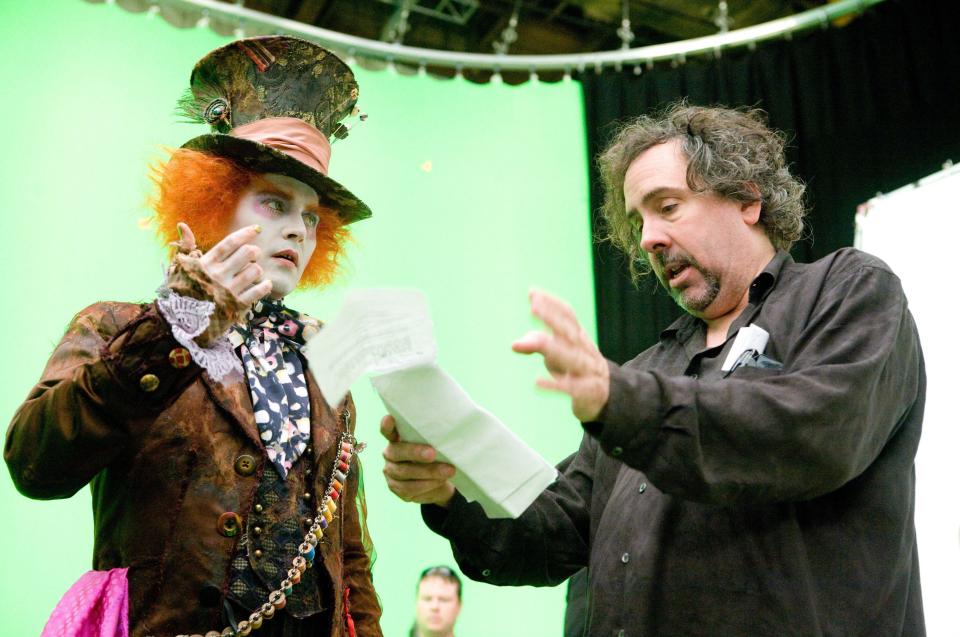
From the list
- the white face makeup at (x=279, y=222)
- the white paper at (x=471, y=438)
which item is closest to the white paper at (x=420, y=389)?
the white paper at (x=471, y=438)

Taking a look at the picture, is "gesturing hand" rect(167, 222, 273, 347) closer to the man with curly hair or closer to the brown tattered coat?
the brown tattered coat

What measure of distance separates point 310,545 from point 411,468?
0.34m

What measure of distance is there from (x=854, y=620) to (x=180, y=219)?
1.67 m

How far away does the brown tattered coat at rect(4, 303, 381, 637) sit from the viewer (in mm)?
1436

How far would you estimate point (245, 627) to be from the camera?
5.23 feet

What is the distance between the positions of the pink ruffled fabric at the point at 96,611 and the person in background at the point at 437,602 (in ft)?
7.17

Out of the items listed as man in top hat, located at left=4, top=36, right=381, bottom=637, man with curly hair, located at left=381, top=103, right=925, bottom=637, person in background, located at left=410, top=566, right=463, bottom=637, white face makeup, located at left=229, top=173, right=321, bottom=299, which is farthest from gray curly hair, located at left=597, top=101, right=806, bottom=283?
person in background, located at left=410, top=566, right=463, bottom=637

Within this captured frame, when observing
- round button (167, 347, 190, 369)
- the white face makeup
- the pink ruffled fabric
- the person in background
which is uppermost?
the white face makeup

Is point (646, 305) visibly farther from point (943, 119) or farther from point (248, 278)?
point (248, 278)

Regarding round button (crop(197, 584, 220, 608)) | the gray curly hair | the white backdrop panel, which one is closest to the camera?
round button (crop(197, 584, 220, 608))

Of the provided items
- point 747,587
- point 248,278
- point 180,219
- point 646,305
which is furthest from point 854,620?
point 646,305

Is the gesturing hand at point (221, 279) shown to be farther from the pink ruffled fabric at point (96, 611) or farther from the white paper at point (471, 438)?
the pink ruffled fabric at point (96, 611)

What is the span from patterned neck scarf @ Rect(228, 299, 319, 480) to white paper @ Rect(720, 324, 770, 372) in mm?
924

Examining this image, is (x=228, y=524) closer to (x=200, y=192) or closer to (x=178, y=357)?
(x=178, y=357)
